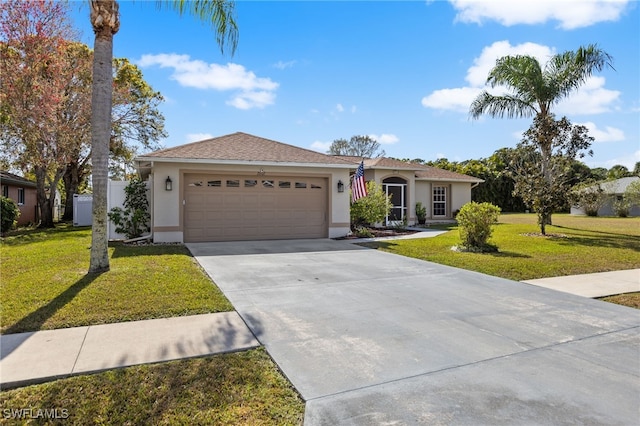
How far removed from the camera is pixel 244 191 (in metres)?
13.5

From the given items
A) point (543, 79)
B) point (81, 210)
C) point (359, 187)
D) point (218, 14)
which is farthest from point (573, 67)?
point (81, 210)

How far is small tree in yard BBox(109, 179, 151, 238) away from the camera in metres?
13.2

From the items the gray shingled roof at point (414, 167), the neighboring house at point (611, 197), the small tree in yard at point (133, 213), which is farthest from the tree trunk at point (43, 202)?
the neighboring house at point (611, 197)

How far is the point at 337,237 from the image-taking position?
14688 millimetres

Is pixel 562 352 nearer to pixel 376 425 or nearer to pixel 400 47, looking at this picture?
pixel 376 425

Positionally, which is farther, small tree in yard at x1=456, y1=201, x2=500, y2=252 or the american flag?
the american flag

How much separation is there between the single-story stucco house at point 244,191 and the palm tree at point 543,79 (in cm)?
900

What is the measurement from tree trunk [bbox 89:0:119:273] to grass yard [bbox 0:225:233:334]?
649 mm

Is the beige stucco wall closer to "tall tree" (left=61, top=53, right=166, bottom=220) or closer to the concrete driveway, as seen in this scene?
the concrete driveway

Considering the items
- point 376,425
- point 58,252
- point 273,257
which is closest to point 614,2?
point 273,257

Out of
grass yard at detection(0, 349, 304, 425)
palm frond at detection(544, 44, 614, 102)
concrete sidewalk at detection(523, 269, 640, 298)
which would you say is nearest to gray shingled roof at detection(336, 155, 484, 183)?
palm frond at detection(544, 44, 614, 102)

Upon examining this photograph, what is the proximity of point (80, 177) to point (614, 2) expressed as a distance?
32.7m

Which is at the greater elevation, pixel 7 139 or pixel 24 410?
pixel 7 139

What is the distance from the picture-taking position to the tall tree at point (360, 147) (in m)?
62.6
